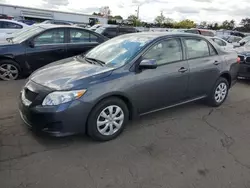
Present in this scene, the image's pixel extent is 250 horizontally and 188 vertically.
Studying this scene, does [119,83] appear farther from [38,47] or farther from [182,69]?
[38,47]

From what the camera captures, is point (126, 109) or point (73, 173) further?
point (126, 109)

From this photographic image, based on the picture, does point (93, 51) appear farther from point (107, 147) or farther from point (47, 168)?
point (47, 168)

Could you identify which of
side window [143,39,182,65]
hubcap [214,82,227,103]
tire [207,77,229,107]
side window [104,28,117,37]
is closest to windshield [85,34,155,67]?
side window [143,39,182,65]

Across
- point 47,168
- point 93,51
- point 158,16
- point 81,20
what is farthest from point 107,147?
point 158,16

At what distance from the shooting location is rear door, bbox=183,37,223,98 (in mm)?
4422

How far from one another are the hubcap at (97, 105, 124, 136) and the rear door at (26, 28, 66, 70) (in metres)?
3.77

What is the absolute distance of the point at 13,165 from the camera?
287 cm

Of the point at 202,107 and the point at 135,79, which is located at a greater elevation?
the point at 135,79

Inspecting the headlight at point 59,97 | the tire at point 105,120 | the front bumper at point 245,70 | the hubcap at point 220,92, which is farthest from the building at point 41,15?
the headlight at point 59,97

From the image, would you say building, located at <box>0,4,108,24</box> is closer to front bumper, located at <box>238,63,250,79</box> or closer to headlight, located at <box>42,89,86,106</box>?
front bumper, located at <box>238,63,250,79</box>

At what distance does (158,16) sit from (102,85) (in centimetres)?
6662

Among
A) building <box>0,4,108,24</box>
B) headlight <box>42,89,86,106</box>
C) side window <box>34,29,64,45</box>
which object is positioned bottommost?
headlight <box>42,89,86,106</box>

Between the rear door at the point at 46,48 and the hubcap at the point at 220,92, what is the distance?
4.09m

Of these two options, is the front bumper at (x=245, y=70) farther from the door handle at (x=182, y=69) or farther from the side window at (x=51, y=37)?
the side window at (x=51, y=37)
